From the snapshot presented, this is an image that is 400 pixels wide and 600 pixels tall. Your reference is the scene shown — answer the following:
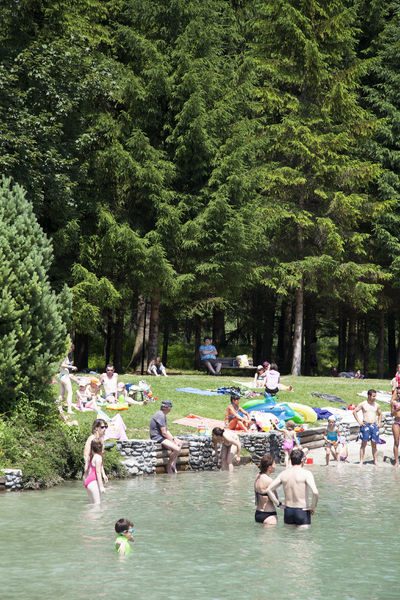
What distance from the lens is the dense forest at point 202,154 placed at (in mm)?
37031

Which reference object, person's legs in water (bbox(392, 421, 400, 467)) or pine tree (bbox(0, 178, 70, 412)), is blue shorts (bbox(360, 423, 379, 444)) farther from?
pine tree (bbox(0, 178, 70, 412))

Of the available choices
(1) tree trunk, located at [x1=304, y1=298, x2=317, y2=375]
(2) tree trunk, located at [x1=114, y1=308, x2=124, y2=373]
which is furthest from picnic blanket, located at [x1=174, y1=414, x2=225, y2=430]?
(1) tree trunk, located at [x1=304, y1=298, x2=317, y2=375]

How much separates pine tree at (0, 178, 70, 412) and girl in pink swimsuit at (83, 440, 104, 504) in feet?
11.5

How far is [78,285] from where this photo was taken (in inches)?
1462

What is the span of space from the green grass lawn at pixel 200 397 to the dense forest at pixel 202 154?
15.7 feet

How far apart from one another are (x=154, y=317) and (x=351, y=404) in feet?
34.8

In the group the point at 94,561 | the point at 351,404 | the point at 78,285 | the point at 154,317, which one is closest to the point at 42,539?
the point at 94,561

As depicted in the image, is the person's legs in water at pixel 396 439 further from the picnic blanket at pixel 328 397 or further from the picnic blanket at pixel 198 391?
the picnic blanket at pixel 328 397

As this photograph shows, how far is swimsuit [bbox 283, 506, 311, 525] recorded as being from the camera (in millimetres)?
15422

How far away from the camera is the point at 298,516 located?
15438mm

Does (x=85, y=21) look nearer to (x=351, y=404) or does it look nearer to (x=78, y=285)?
(x=78, y=285)

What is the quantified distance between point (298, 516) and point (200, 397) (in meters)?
15.8

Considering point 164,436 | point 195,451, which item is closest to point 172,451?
point 164,436

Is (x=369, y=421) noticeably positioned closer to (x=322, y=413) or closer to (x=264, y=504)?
(x=322, y=413)
